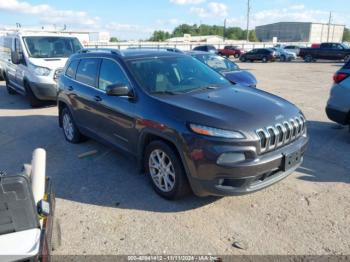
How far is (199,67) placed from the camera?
4.92 metres

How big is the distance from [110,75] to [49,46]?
19.8 ft

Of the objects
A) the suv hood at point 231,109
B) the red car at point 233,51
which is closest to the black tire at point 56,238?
the suv hood at point 231,109

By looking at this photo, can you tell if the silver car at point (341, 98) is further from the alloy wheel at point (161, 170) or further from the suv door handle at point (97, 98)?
the suv door handle at point (97, 98)

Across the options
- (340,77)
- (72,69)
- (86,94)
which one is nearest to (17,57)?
(72,69)

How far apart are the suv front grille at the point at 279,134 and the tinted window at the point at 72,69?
12.1 feet

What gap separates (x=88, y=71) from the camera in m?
5.21

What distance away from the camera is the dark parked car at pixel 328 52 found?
29.1m

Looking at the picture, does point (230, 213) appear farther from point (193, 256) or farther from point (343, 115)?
point (343, 115)

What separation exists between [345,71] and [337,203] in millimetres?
3062

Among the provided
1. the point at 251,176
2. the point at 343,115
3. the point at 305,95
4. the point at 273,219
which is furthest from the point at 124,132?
the point at 305,95

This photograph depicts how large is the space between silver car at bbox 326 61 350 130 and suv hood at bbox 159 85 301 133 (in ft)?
7.65

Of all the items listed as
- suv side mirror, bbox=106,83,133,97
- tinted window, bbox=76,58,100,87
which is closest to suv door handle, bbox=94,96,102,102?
tinted window, bbox=76,58,100,87

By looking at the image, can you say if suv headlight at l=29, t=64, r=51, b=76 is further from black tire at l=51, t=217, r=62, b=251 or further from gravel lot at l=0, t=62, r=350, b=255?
black tire at l=51, t=217, r=62, b=251

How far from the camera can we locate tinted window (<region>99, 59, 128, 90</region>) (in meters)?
4.35
